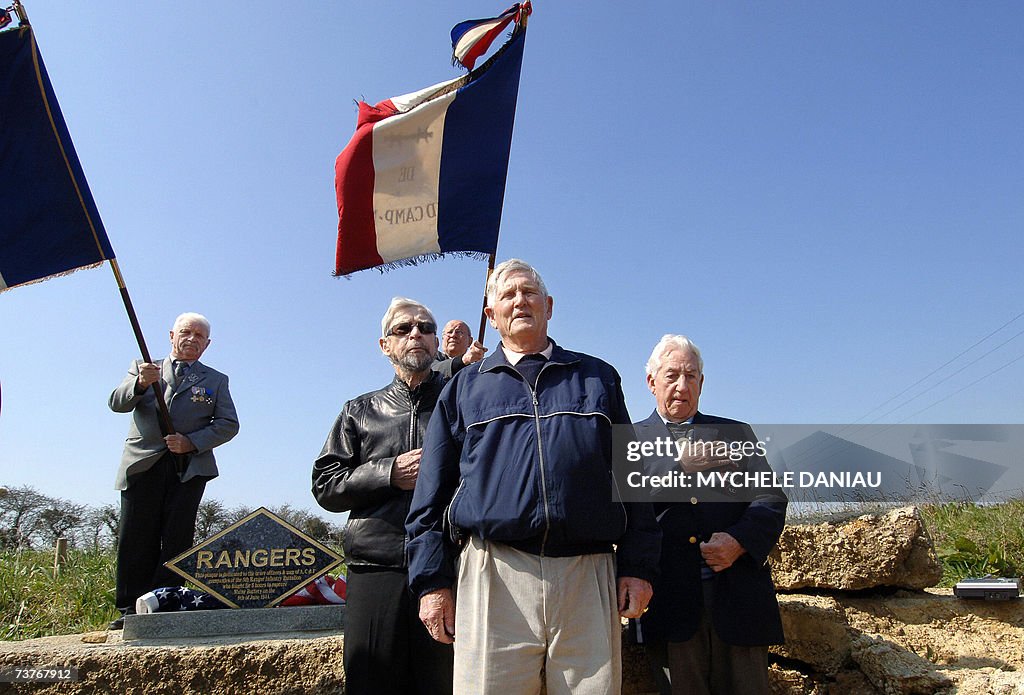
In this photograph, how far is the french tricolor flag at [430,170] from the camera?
180 inches

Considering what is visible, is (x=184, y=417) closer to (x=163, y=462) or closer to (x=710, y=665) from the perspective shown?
(x=163, y=462)

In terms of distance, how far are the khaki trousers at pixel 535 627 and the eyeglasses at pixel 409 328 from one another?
1196mm

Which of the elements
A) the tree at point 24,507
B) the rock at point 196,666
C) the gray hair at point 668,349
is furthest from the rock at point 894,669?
the tree at point 24,507

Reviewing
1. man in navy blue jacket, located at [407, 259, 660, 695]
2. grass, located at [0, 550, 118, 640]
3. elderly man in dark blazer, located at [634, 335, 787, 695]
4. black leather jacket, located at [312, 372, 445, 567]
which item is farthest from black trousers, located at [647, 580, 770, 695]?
grass, located at [0, 550, 118, 640]

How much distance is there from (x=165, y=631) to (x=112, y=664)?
10.0 inches

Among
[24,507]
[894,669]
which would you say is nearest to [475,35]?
[894,669]

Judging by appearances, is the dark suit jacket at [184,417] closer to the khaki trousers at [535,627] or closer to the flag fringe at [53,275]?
the flag fringe at [53,275]

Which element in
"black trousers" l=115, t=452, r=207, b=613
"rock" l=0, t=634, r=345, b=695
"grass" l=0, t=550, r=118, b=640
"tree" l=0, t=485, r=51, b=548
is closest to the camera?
"rock" l=0, t=634, r=345, b=695

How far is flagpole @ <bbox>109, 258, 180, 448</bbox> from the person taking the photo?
173 inches

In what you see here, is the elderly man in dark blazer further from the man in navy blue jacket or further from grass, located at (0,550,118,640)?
grass, located at (0,550,118,640)

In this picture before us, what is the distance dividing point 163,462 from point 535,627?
3155 millimetres

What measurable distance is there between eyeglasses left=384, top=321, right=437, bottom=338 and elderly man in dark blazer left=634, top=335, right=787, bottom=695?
994 millimetres

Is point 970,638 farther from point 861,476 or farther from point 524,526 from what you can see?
point 524,526

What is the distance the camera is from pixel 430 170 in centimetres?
468
